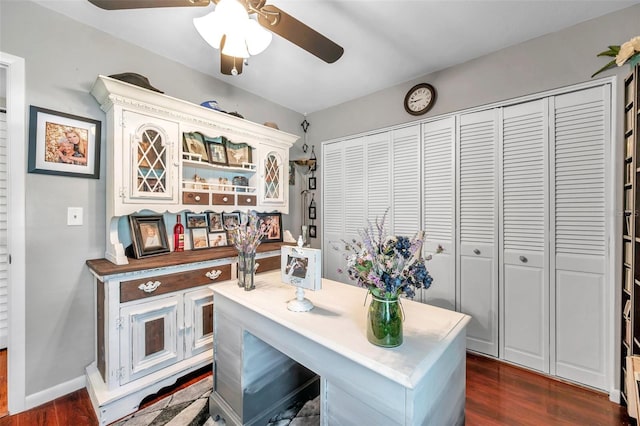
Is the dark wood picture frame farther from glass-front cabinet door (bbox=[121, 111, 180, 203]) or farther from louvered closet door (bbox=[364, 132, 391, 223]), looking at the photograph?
louvered closet door (bbox=[364, 132, 391, 223])

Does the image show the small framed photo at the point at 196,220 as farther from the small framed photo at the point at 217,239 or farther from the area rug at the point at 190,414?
the area rug at the point at 190,414

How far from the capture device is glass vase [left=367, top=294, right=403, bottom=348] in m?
0.96

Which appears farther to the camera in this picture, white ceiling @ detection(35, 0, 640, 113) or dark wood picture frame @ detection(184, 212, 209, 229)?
dark wood picture frame @ detection(184, 212, 209, 229)

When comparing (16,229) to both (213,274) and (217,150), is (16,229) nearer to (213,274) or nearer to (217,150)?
(213,274)

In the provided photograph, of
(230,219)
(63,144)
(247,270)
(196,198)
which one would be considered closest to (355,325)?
(247,270)

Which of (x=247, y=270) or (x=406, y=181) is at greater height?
(x=406, y=181)

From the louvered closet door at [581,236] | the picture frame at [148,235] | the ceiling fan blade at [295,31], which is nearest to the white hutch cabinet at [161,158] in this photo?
the picture frame at [148,235]

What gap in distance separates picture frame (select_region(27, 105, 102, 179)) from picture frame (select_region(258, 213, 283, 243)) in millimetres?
1543

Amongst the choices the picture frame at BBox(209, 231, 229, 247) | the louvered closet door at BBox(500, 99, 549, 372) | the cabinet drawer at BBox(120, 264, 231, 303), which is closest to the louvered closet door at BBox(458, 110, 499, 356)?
the louvered closet door at BBox(500, 99, 549, 372)

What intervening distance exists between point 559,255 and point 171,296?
9.41 ft

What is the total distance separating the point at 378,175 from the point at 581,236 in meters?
1.72

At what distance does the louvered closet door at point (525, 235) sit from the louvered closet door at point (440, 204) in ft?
1.30

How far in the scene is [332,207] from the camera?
11.2ft

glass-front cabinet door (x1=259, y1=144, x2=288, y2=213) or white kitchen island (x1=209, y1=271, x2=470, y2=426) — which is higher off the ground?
glass-front cabinet door (x1=259, y1=144, x2=288, y2=213)
